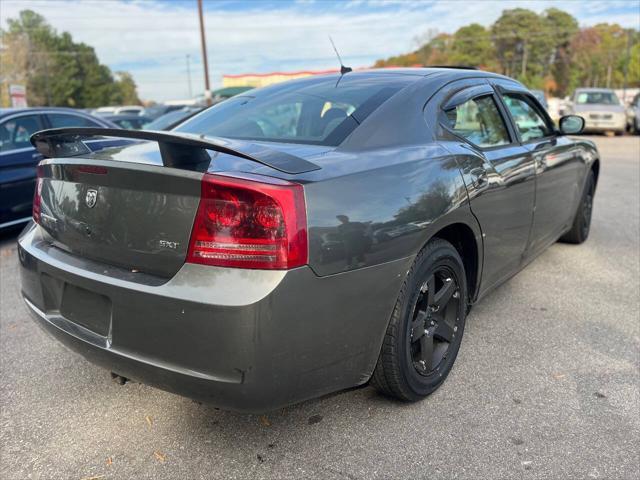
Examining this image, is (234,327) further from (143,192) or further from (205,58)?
(205,58)

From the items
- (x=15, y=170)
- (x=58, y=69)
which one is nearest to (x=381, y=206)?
(x=15, y=170)

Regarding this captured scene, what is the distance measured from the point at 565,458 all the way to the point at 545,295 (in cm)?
198

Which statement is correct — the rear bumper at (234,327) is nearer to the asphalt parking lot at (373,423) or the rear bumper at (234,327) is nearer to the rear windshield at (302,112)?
the asphalt parking lot at (373,423)

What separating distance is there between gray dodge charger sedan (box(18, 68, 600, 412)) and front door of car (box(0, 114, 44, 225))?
11.3ft

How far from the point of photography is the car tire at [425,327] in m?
2.29

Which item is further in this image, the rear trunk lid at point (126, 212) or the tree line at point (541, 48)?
the tree line at point (541, 48)

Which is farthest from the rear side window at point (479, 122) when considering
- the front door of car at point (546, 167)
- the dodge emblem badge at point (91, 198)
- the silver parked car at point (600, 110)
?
the silver parked car at point (600, 110)

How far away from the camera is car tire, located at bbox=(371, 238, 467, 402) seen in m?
2.29

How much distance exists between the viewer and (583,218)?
509 cm

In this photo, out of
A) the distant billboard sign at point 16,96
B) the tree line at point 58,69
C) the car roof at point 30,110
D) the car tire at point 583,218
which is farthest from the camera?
the tree line at point 58,69

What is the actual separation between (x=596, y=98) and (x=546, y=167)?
19372 mm

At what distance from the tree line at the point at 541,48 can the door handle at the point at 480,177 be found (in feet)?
245

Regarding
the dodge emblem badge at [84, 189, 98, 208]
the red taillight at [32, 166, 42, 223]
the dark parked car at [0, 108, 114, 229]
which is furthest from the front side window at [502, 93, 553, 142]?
the dark parked car at [0, 108, 114, 229]

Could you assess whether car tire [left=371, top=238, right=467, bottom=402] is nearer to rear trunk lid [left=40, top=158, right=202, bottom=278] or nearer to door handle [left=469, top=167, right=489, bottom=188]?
door handle [left=469, top=167, right=489, bottom=188]
